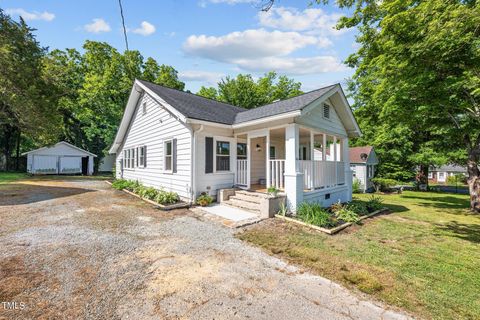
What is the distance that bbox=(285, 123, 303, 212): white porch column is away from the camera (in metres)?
7.00

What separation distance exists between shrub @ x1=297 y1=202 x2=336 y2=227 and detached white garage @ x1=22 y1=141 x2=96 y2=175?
28.2 metres

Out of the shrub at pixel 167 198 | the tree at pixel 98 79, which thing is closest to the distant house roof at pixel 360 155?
the shrub at pixel 167 198

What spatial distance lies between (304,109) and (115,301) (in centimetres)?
633

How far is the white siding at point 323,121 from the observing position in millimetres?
7898

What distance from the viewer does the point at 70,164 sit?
1000 inches

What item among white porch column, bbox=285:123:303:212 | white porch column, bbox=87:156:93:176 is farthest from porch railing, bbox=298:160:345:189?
white porch column, bbox=87:156:93:176

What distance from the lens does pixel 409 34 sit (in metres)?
5.39

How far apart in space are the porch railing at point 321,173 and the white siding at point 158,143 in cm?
442

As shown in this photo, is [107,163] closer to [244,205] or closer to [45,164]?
[45,164]

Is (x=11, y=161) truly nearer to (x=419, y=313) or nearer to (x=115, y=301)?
(x=115, y=301)

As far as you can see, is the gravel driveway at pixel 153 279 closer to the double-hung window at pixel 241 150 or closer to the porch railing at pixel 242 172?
the porch railing at pixel 242 172

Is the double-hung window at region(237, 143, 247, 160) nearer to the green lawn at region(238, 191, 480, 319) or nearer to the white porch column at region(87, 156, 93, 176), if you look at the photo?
the green lawn at region(238, 191, 480, 319)

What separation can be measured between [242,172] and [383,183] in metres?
16.2

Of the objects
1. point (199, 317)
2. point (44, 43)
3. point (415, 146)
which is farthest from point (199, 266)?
point (44, 43)
